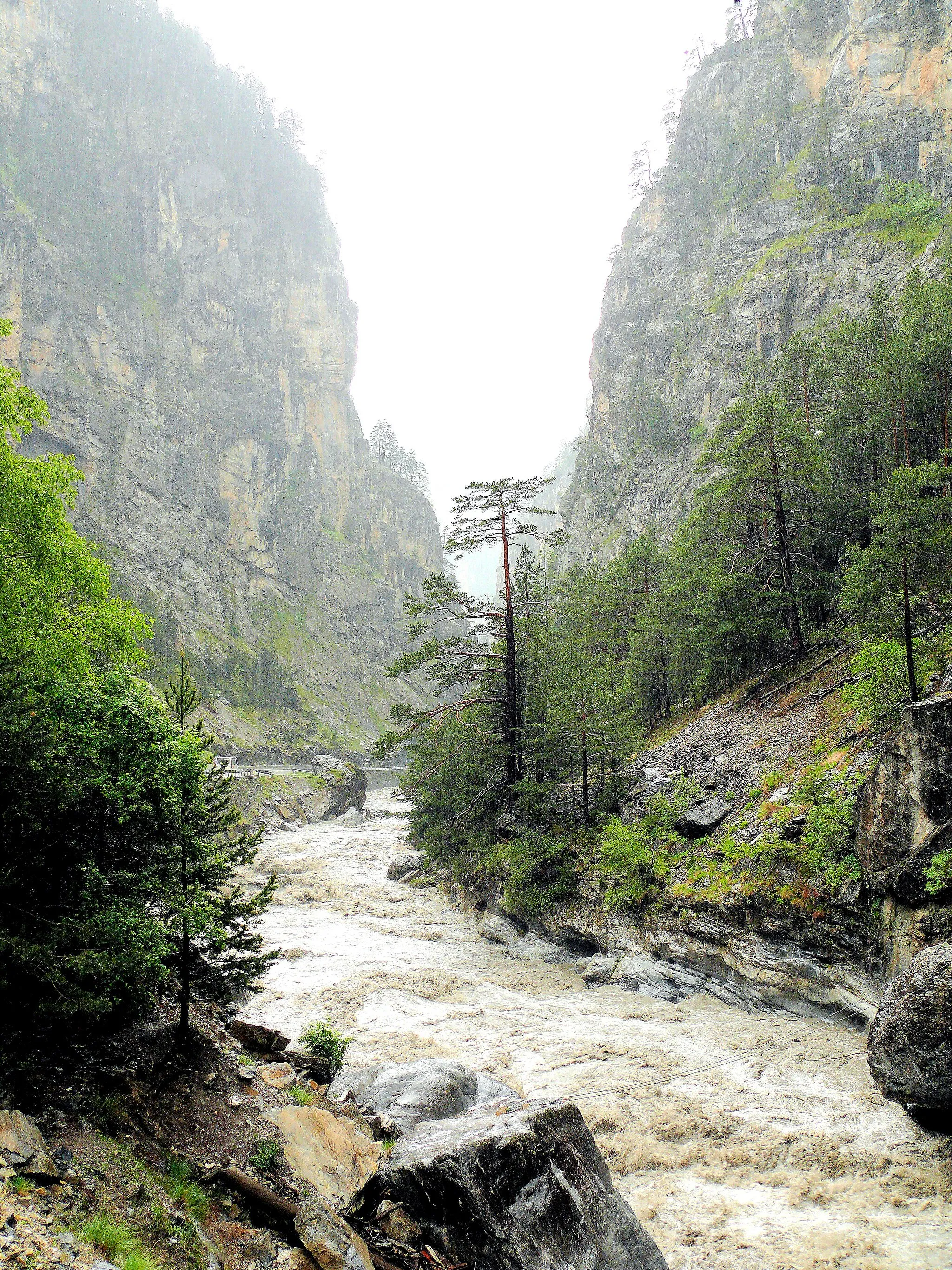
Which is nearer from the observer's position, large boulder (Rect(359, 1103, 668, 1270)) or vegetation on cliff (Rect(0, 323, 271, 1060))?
large boulder (Rect(359, 1103, 668, 1270))

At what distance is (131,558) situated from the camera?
10256cm

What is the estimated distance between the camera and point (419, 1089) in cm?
1010

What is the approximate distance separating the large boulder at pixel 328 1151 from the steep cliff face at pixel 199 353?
99.3 metres

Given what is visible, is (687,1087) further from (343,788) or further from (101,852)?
(343,788)

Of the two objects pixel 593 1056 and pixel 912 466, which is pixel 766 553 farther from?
pixel 593 1056

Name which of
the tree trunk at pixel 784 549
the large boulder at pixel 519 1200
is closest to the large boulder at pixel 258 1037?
the large boulder at pixel 519 1200

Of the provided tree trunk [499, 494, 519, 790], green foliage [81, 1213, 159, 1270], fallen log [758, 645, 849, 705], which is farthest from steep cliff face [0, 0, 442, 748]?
green foliage [81, 1213, 159, 1270]

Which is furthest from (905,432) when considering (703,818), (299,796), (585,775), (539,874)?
(299,796)

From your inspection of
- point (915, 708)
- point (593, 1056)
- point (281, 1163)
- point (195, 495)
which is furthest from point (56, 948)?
point (195, 495)

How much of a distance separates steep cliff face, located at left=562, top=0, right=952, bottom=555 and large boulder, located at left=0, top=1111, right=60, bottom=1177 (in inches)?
2645

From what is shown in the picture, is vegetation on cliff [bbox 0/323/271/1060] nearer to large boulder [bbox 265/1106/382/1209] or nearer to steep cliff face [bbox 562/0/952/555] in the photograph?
large boulder [bbox 265/1106/382/1209]

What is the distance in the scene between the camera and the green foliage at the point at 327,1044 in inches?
450

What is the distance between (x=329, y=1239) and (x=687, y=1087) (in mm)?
7297

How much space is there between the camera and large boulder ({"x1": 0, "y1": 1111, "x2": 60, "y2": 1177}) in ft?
18.1
